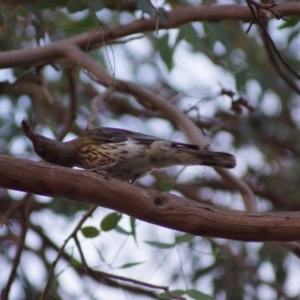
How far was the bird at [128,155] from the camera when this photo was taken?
4.00 m

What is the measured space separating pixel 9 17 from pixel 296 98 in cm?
333

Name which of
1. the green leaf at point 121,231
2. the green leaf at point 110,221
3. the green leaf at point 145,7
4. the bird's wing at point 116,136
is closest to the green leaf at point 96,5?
the green leaf at point 145,7

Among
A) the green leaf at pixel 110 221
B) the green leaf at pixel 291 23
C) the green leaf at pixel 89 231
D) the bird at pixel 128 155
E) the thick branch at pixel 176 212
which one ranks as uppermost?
the green leaf at pixel 291 23

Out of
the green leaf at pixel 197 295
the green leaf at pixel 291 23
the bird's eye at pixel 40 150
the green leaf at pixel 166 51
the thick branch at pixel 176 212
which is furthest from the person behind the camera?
the green leaf at pixel 166 51

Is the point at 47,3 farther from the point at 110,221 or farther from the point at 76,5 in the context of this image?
the point at 110,221

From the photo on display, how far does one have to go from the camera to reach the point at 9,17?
15.8ft

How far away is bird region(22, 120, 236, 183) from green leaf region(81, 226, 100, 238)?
0.29m

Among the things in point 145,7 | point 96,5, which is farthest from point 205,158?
point 96,5

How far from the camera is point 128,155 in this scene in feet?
13.7

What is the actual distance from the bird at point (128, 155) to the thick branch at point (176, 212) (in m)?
1.02

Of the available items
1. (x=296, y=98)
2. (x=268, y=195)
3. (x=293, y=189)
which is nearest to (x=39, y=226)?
(x=268, y=195)

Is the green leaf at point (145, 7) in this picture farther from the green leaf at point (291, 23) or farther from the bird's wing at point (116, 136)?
the green leaf at point (291, 23)

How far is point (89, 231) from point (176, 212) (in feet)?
3.84

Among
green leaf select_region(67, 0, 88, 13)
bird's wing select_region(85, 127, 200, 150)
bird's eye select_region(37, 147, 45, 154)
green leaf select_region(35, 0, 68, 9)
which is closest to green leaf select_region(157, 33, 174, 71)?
bird's wing select_region(85, 127, 200, 150)
